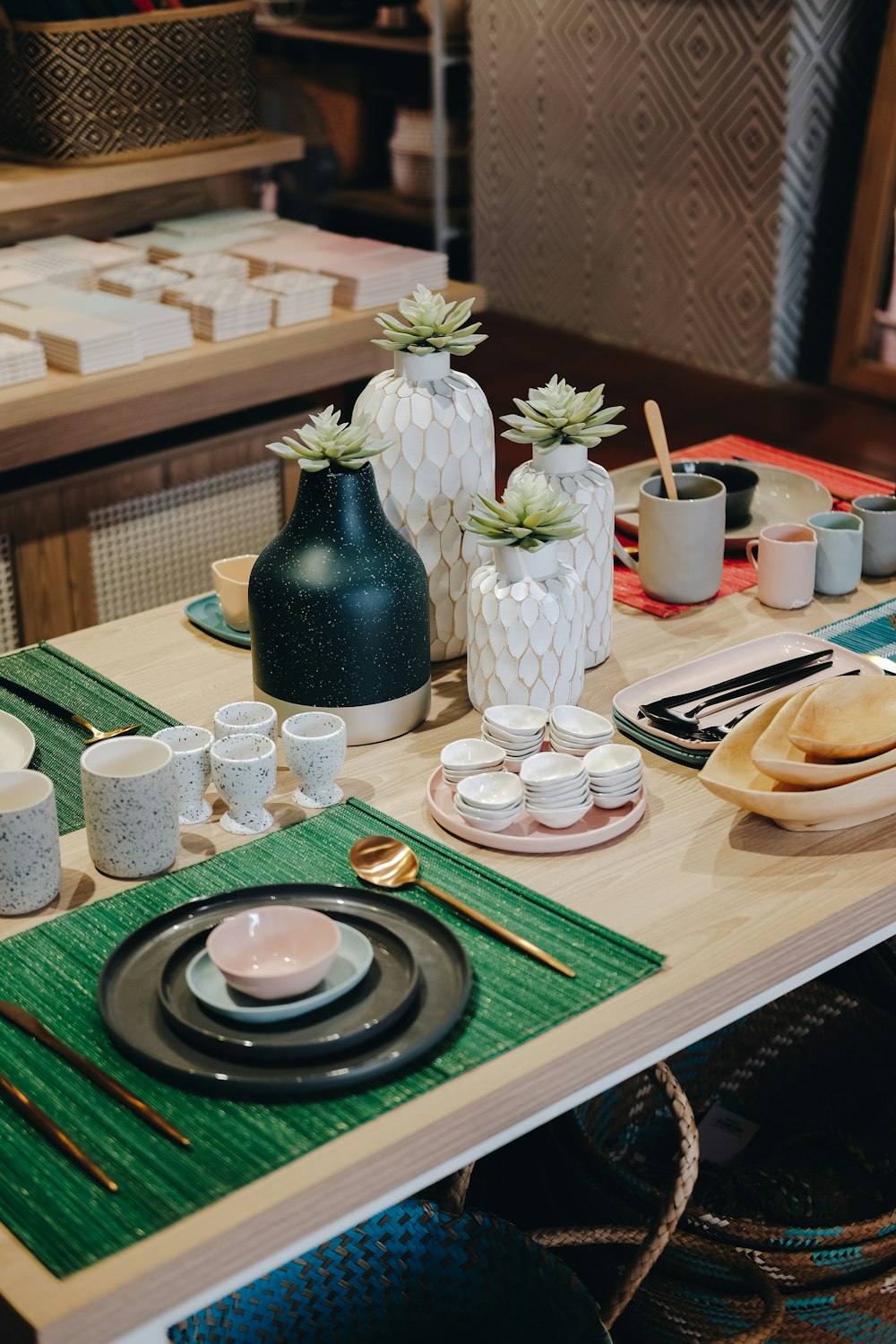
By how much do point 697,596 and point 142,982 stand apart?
0.94 m

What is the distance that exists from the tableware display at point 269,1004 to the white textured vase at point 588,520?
0.58 meters

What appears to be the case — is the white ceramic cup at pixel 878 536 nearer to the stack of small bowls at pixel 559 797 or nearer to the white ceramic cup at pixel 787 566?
the white ceramic cup at pixel 787 566

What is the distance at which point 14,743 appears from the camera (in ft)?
5.08

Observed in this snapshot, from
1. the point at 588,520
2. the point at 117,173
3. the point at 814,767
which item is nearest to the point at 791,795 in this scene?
the point at 814,767

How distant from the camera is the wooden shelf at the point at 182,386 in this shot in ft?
8.81

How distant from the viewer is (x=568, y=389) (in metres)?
1.62

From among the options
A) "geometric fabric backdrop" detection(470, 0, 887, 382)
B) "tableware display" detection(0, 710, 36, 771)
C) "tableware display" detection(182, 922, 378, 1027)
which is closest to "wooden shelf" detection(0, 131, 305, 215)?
"tableware display" detection(0, 710, 36, 771)

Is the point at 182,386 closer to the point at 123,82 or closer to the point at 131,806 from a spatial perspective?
the point at 123,82

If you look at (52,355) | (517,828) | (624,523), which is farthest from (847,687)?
(52,355)

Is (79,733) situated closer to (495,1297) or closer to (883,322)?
(495,1297)

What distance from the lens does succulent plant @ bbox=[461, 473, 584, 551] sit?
1.47 meters

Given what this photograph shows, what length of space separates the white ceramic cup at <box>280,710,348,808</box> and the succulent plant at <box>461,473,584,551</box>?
23cm

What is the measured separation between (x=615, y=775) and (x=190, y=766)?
383 millimetres

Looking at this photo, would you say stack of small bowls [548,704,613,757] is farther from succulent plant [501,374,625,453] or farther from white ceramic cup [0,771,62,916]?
white ceramic cup [0,771,62,916]
